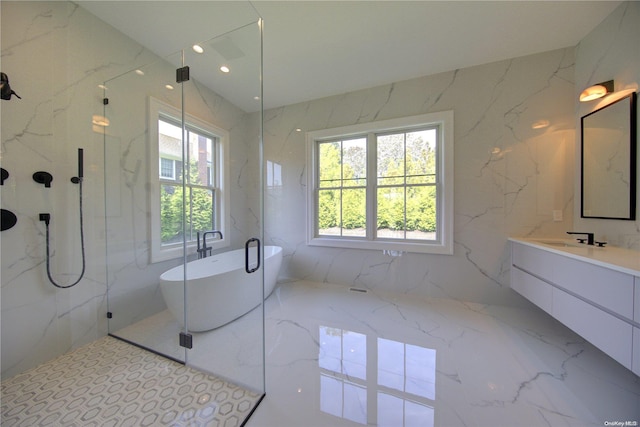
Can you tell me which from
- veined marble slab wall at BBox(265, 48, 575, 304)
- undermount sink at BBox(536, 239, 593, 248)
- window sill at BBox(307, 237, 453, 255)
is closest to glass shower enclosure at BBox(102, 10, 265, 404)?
window sill at BBox(307, 237, 453, 255)

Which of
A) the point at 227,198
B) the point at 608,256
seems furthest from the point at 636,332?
the point at 227,198

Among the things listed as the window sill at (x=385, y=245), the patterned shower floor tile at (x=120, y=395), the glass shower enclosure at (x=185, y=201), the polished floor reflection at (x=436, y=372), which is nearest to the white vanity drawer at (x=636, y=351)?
the polished floor reflection at (x=436, y=372)

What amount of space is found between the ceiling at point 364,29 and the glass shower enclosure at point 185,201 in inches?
7.9

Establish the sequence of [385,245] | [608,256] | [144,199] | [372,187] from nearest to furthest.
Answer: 1. [608,256]
2. [144,199]
3. [385,245]
4. [372,187]

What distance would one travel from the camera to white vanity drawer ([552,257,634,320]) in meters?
1.22

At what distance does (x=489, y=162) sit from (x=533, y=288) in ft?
4.43

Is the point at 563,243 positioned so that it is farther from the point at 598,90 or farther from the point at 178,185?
the point at 178,185

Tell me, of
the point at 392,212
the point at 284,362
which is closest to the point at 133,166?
the point at 284,362

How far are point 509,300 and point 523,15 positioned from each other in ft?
9.02

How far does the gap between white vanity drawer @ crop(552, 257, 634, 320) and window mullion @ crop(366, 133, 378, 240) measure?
1.76 m

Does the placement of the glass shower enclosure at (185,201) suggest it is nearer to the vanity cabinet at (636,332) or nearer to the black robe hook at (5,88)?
the black robe hook at (5,88)

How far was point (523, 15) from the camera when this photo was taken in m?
1.86

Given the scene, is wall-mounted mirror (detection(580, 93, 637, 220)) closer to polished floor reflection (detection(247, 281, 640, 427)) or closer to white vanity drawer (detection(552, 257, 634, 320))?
white vanity drawer (detection(552, 257, 634, 320))

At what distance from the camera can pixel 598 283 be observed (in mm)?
1392
